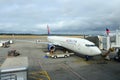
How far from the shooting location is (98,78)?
19609 millimetres

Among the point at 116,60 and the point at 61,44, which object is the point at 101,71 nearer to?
the point at 116,60

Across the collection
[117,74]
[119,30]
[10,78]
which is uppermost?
[119,30]

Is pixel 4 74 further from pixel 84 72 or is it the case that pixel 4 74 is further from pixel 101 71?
pixel 101 71

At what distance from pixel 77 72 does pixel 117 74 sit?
5.20 m

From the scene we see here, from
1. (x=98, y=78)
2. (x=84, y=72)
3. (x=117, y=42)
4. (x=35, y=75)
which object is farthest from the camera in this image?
(x=117, y=42)

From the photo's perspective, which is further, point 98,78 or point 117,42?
point 117,42

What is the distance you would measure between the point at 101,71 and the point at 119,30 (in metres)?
15.2

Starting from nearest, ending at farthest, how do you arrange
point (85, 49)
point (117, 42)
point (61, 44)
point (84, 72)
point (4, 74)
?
1. point (4, 74)
2. point (84, 72)
3. point (85, 49)
4. point (117, 42)
5. point (61, 44)

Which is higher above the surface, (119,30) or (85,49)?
(119,30)

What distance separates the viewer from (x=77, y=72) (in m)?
22.5

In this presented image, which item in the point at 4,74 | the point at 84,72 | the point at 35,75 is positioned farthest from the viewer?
the point at 84,72

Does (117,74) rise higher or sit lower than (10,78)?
lower

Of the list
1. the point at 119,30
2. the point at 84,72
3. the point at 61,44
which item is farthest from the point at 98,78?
the point at 61,44

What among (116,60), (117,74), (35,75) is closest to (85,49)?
(116,60)
